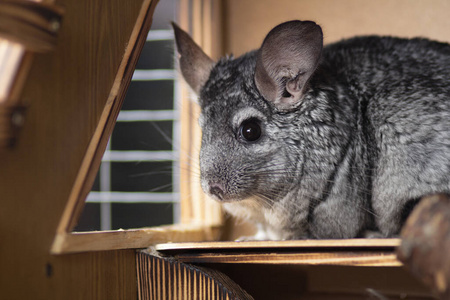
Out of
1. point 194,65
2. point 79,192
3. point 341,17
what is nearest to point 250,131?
point 194,65

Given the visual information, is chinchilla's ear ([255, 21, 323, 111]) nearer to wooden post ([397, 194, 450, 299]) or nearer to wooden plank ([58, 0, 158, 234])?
wooden plank ([58, 0, 158, 234])

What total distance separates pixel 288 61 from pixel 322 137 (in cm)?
27

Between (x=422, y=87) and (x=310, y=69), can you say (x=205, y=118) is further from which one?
(x=422, y=87)

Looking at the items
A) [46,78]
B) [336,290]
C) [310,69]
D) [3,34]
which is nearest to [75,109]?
[46,78]

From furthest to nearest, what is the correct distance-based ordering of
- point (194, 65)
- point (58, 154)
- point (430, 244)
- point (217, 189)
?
point (194, 65)
point (217, 189)
point (58, 154)
point (430, 244)

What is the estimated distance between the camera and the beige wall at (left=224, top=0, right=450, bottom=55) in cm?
203

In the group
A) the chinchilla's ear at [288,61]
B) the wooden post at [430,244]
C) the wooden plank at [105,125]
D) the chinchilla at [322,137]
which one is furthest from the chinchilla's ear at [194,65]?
the wooden post at [430,244]

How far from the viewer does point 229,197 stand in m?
1.49

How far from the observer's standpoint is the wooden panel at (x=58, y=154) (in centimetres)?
92

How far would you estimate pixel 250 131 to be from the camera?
1510 mm

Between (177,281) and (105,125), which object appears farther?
(177,281)

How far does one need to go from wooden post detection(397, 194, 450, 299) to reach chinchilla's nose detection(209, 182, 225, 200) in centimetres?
73

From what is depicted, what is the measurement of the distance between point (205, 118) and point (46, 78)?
28.6 inches

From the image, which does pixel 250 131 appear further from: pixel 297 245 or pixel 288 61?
pixel 297 245
